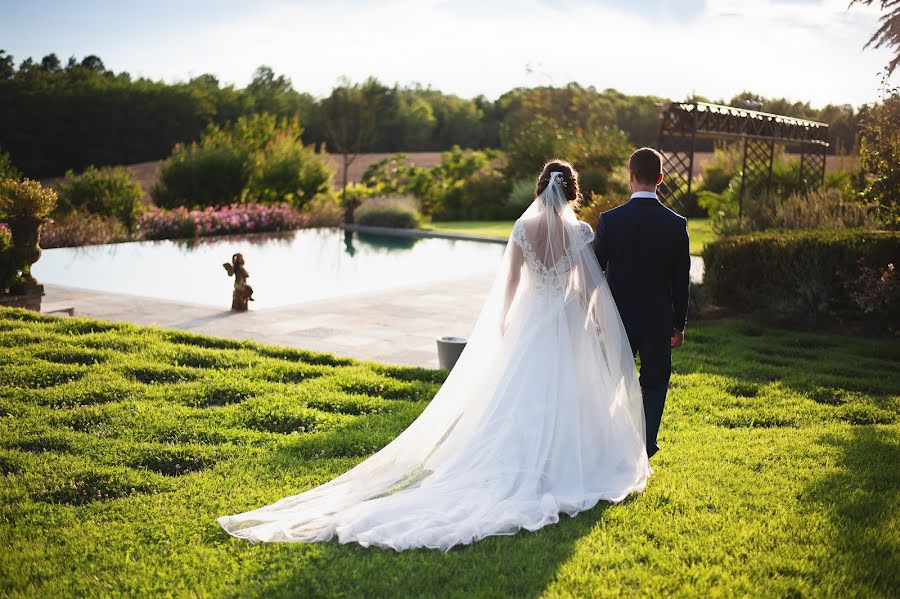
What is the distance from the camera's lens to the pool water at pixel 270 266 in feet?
35.9

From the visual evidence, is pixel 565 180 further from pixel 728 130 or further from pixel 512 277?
pixel 728 130

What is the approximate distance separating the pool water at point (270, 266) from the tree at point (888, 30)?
678 centimetres

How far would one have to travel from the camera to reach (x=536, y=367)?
12.4 feet

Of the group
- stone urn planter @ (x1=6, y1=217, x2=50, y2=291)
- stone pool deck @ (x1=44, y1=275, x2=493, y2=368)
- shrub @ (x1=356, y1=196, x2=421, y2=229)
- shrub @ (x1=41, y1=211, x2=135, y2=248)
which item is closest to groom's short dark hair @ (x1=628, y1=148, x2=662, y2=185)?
stone pool deck @ (x1=44, y1=275, x2=493, y2=368)

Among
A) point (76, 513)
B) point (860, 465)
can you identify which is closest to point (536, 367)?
point (860, 465)

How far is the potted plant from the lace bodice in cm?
647

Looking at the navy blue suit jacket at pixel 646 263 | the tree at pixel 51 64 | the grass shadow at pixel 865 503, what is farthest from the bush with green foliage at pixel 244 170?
the grass shadow at pixel 865 503

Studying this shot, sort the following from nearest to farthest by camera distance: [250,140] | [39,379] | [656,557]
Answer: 1. [656,557]
2. [39,379]
3. [250,140]

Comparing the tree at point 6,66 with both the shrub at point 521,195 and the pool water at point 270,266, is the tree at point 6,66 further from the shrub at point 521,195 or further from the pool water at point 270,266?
the shrub at point 521,195

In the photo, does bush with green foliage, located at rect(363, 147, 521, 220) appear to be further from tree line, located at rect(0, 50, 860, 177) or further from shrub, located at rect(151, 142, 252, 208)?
shrub, located at rect(151, 142, 252, 208)

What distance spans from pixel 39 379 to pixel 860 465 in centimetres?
529

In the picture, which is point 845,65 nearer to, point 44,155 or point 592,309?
point 592,309

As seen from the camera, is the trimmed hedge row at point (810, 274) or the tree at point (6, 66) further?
the tree at point (6, 66)

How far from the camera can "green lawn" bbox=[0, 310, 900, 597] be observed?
2.95 metres
